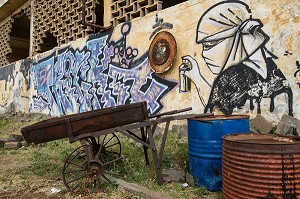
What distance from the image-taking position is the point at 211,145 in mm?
3627

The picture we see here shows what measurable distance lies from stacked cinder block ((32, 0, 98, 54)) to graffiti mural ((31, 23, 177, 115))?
0.61 m

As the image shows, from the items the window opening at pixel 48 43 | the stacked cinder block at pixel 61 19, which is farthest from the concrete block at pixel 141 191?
the window opening at pixel 48 43

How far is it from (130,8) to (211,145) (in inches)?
222

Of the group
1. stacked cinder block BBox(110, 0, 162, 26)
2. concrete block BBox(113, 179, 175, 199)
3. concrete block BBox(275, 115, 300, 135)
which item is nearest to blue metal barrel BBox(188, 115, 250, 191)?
concrete block BBox(113, 179, 175, 199)

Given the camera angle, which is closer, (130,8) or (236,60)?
(236,60)

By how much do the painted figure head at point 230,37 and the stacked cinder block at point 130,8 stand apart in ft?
6.04

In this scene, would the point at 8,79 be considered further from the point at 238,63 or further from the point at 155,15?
the point at 238,63

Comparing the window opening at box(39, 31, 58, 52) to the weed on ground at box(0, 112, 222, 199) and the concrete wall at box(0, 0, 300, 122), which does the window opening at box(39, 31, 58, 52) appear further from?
the weed on ground at box(0, 112, 222, 199)

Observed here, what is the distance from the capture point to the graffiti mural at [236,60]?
481 cm

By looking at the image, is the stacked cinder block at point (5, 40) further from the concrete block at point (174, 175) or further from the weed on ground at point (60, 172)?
the concrete block at point (174, 175)

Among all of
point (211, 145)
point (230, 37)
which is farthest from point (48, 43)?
point (211, 145)

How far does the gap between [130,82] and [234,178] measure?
16.9ft

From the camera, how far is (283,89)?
4.60m

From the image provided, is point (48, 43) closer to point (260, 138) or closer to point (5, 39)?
point (5, 39)
